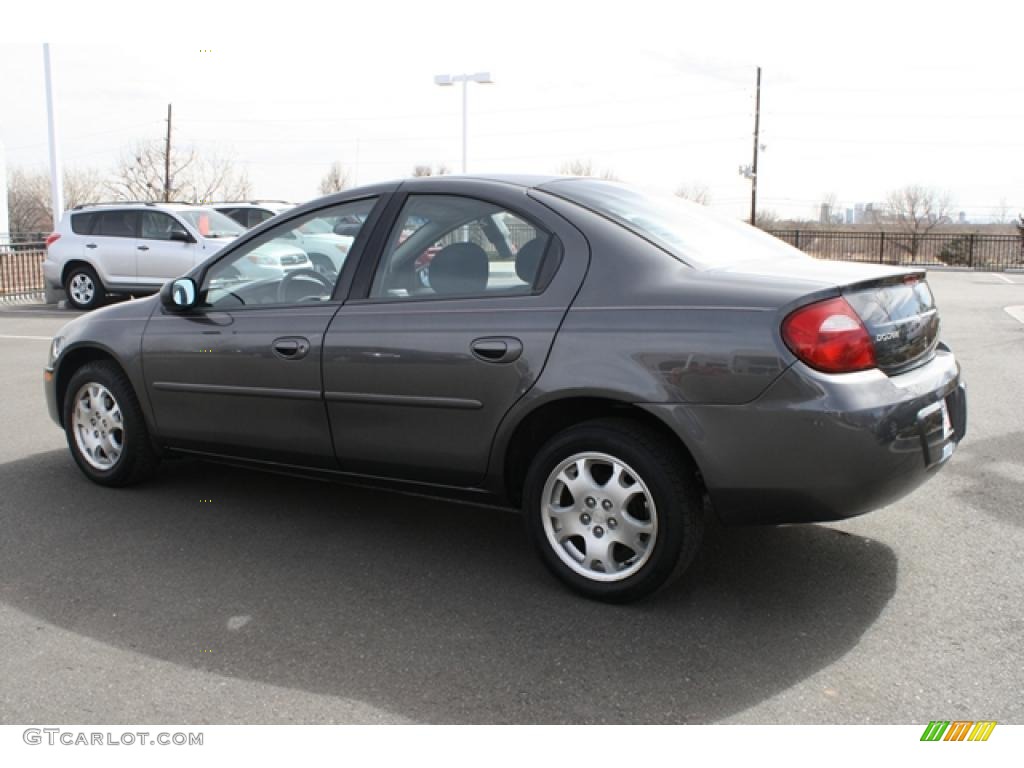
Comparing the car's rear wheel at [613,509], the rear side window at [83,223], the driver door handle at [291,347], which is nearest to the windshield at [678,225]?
the car's rear wheel at [613,509]

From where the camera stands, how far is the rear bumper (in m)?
3.30

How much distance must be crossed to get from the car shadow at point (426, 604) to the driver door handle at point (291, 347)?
0.88 metres

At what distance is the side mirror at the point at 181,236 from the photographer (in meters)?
16.3

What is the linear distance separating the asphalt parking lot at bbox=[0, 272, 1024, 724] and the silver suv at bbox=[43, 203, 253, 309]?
11733 mm

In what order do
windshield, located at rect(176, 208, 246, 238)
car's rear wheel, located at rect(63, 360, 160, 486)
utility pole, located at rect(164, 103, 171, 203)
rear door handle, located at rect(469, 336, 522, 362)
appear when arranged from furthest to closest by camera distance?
utility pole, located at rect(164, 103, 171, 203) → windshield, located at rect(176, 208, 246, 238) → car's rear wheel, located at rect(63, 360, 160, 486) → rear door handle, located at rect(469, 336, 522, 362)

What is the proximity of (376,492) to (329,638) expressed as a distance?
1.86 metres

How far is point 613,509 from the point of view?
365 cm

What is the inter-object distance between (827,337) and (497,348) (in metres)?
1.24

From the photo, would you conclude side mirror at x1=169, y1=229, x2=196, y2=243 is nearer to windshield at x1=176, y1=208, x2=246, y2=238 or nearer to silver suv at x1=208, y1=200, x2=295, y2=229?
windshield at x1=176, y1=208, x2=246, y2=238


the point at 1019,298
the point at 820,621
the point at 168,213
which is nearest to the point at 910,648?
the point at 820,621

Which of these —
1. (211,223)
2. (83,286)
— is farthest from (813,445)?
(83,286)
